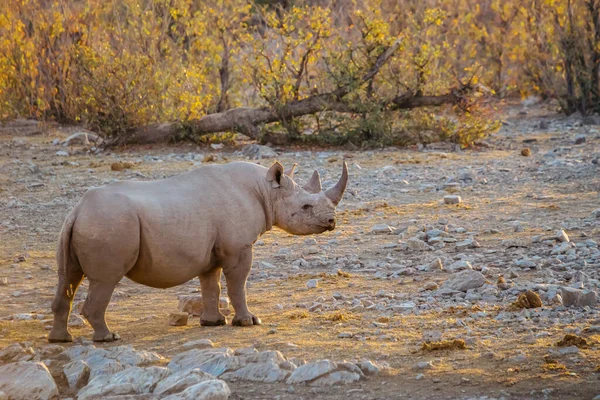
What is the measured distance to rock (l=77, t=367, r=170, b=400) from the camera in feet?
19.0

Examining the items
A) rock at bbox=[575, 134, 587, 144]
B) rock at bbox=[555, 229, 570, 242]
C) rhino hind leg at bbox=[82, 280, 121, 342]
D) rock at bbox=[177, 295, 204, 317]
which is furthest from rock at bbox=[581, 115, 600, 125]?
rhino hind leg at bbox=[82, 280, 121, 342]

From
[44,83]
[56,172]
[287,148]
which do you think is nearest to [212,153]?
[287,148]

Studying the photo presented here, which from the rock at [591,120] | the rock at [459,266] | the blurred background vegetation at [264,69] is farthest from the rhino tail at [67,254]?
the rock at [591,120]

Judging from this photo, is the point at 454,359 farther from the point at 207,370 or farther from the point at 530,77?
the point at 530,77

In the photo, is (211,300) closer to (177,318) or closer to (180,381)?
(177,318)

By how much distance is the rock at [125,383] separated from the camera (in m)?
5.79

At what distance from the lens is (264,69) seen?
60.5 ft

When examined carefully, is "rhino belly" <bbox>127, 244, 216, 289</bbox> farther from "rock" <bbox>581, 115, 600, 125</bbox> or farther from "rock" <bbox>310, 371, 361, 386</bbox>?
"rock" <bbox>581, 115, 600, 125</bbox>

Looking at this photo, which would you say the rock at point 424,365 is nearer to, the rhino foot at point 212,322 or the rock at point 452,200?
the rhino foot at point 212,322

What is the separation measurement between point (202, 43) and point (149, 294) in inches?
503

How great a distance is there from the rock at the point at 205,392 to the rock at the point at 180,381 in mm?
145

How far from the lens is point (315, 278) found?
942cm

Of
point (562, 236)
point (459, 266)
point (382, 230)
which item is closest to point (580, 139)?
point (382, 230)

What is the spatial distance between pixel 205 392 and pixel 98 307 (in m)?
1.99
